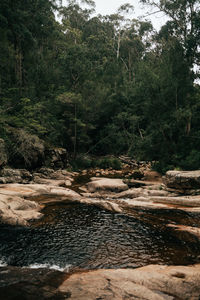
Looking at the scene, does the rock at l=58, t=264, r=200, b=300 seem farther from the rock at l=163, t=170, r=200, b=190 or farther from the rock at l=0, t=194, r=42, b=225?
the rock at l=163, t=170, r=200, b=190

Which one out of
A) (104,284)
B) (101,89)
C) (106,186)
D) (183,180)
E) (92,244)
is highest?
(101,89)

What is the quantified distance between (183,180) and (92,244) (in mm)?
6625

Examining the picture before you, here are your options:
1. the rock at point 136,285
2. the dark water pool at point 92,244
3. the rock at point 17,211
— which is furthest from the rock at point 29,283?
the rock at point 17,211

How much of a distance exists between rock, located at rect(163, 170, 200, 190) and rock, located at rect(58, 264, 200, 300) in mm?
6713

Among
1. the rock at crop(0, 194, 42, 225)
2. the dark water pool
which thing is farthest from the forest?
the dark water pool

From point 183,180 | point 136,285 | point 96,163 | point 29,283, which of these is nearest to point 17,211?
point 29,283

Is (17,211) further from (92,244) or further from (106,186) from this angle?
(106,186)

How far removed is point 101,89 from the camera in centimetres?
2664

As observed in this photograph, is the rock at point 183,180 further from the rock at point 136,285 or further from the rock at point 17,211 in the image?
the rock at point 17,211

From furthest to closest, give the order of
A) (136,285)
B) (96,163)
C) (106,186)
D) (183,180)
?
(96,163), (106,186), (183,180), (136,285)

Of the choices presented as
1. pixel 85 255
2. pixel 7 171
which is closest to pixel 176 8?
pixel 7 171

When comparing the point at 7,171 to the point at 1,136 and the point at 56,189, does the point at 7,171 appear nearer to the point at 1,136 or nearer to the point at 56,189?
the point at 1,136

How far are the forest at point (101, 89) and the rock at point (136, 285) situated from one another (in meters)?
11.3

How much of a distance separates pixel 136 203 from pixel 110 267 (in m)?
4.74
